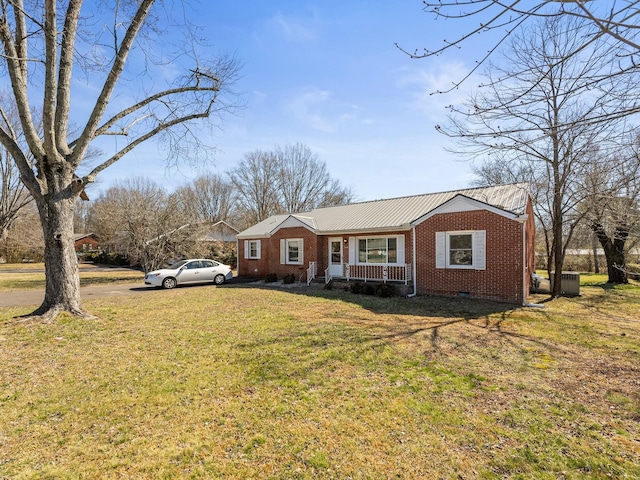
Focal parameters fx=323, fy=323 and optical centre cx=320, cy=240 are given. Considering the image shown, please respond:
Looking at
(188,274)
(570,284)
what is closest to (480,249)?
(570,284)

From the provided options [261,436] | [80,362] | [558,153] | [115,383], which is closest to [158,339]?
[80,362]

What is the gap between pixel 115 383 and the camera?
4.84m

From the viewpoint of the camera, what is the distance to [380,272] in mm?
15359

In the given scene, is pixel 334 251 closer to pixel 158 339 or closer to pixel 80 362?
pixel 158 339

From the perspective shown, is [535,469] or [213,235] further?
[213,235]

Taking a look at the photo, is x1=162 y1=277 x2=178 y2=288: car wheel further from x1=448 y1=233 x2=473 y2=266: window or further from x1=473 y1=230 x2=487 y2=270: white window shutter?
x1=473 y1=230 x2=487 y2=270: white window shutter

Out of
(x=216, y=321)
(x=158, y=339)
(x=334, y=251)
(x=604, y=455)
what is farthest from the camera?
(x=334, y=251)

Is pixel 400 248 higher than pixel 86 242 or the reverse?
the reverse

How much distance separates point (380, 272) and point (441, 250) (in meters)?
3.27

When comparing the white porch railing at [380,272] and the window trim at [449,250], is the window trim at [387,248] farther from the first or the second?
the window trim at [449,250]

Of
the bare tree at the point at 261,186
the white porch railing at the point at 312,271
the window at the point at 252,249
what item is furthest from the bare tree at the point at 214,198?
the white porch railing at the point at 312,271

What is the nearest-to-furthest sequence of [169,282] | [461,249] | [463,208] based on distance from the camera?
1. [463,208]
2. [461,249]
3. [169,282]

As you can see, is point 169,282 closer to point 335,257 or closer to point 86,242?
point 335,257

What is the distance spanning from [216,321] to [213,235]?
2390 centimetres
